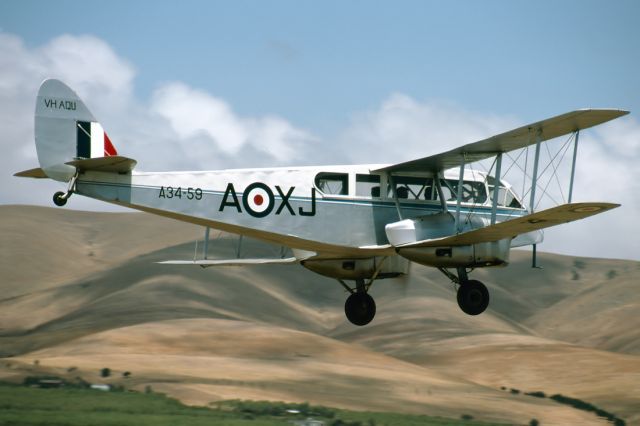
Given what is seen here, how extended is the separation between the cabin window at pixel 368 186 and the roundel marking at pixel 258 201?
252 cm

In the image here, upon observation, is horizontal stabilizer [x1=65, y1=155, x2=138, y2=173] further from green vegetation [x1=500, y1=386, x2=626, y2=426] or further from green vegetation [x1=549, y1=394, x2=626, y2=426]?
green vegetation [x1=549, y1=394, x2=626, y2=426]

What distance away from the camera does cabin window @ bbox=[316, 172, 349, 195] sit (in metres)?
26.1

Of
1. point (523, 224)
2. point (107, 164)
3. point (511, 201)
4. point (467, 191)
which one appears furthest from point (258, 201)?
point (511, 201)

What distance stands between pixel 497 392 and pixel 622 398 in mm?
16970

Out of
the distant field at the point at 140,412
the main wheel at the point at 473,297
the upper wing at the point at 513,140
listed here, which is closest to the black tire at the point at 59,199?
the upper wing at the point at 513,140

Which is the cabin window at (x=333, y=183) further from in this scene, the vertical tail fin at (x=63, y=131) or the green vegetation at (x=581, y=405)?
the green vegetation at (x=581, y=405)

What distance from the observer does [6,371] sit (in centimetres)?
10106

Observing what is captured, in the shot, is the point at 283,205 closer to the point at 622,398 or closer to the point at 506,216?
the point at 506,216

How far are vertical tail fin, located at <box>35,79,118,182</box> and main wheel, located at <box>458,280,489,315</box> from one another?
35.4 ft

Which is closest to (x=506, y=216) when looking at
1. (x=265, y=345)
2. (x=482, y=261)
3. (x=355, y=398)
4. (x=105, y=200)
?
(x=482, y=261)

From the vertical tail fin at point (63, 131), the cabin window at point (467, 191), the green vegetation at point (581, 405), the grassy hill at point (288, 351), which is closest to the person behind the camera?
the vertical tail fin at point (63, 131)

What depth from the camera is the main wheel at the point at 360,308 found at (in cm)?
2869

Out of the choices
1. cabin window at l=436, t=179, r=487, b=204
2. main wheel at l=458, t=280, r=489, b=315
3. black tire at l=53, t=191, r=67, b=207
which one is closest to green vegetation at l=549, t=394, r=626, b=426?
cabin window at l=436, t=179, r=487, b=204

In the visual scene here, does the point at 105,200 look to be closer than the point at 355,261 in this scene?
Yes
